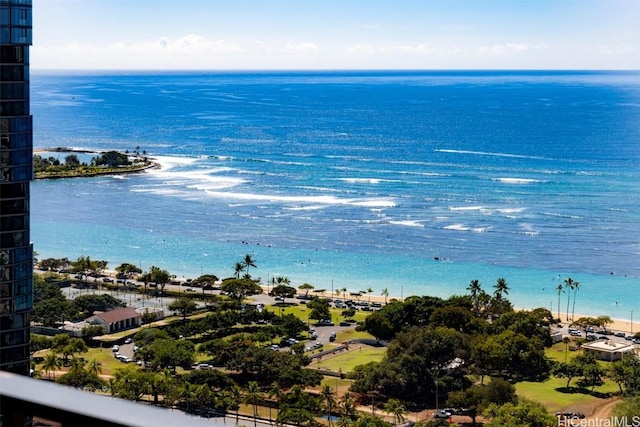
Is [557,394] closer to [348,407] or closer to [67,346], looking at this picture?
[348,407]

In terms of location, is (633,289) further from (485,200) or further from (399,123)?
(399,123)

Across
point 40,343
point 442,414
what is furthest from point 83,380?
point 442,414

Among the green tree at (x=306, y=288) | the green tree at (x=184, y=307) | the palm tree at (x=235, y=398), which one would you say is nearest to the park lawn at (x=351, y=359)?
the palm tree at (x=235, y=398)

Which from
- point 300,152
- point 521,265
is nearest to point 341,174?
point 300,152

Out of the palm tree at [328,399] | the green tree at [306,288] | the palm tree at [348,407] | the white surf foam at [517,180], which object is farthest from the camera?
the white surf foam at [517,180]

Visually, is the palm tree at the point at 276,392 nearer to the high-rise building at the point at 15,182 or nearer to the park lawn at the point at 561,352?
the high-rise building at the point at 15,182
